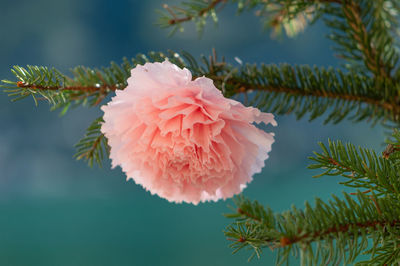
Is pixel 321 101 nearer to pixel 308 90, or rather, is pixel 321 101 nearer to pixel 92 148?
pixel 308 90

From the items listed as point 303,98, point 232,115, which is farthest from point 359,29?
point 232,115

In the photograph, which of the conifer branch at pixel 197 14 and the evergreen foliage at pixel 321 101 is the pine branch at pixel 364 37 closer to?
the evergreen foliage at pixel 321 101

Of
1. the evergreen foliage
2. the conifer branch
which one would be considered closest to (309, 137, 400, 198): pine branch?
the evergreen foliage

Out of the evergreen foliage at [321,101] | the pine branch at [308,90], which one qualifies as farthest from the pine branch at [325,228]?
the pine branch at [308,90]

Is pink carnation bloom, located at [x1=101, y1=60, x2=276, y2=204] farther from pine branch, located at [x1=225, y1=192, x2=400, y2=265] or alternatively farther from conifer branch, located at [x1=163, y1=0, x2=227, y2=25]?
conifer branch, located at [x1=163, y1=0, x2=227, y2=25]

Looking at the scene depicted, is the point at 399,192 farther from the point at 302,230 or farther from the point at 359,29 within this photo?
the point at 359,29

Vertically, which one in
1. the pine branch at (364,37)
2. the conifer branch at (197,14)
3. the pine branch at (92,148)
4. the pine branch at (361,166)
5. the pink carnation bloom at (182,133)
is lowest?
the pine branch at (361,166)

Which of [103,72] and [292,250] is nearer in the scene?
[292,250]
